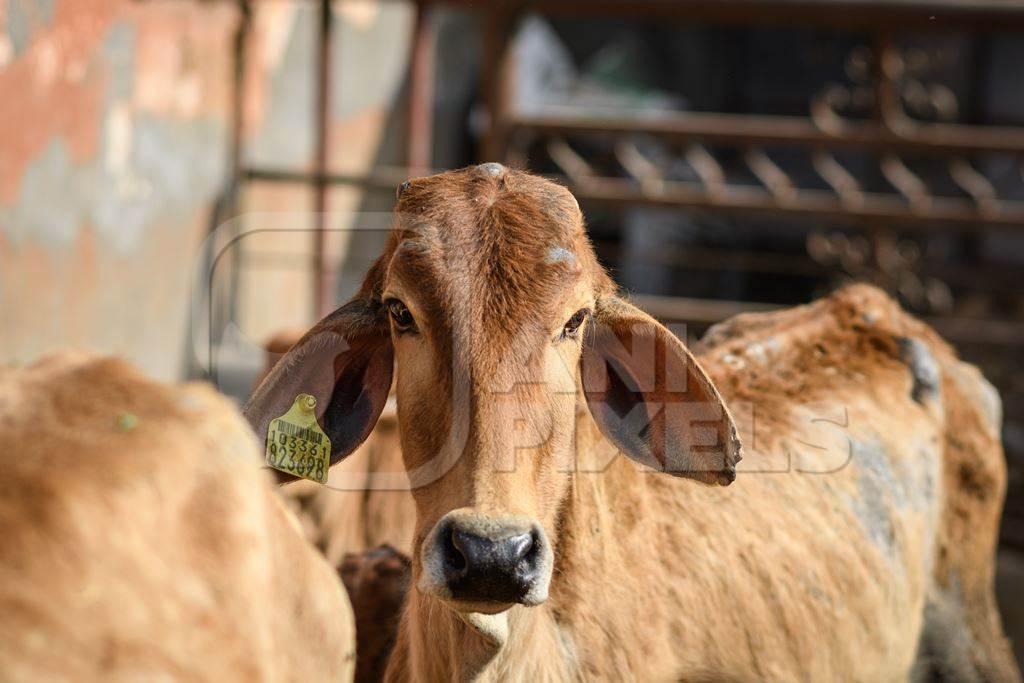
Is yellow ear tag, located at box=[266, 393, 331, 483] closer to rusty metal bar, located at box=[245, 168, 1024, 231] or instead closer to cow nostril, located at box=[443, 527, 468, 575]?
cow nostril, located at box=[443, 527, 468, 575]

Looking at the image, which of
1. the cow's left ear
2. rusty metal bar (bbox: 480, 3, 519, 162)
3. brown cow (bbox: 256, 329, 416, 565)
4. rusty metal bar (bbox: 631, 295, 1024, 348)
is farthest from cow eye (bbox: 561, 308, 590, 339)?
rusty metal bar (bbox: 480, 3, 519, 162)

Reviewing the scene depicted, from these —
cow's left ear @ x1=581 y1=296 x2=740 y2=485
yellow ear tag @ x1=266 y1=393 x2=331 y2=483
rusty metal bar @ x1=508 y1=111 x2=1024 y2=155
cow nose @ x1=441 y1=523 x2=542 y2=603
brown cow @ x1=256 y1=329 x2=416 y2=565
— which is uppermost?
rusty metal bar @ x1=508 y1=111 x2=1024 y2=155

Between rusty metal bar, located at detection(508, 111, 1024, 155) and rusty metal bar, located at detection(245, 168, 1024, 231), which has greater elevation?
rusty metal bar, located at detection(508, 111, 1024, 155)

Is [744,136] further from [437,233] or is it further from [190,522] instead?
[190,522]

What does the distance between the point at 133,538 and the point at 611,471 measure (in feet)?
5.46

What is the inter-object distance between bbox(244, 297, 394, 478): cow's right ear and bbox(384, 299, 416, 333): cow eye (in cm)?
20

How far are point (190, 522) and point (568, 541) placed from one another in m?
1.34

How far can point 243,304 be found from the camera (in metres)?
8.73

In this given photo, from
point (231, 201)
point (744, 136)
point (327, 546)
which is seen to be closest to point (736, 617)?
point (327, 546)

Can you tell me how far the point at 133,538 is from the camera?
68.8 inches

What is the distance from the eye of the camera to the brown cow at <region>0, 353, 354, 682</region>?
64.8 inches

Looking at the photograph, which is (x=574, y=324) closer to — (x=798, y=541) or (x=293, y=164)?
(x=798, y=541)

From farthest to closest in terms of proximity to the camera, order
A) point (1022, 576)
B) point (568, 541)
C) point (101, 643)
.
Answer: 1. point (1022, 576)
2. point (568, 541)
3. point (101, 643)

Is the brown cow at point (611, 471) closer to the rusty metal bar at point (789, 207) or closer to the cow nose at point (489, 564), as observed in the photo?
the cow nose at point (489, 564)
